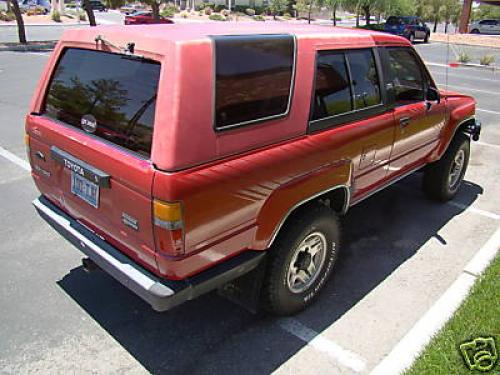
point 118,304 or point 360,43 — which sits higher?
point 360,43

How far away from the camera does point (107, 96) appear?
2.64 meters

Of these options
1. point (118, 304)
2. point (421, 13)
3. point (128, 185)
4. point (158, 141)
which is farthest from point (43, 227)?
point (421, 13)

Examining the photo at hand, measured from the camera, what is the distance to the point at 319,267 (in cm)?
336

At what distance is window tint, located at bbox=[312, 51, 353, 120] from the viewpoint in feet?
9.82

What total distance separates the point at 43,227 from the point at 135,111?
255 centimetres

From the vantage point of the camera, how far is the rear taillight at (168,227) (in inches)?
86.9

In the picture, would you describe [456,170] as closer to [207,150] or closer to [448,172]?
[448,172]

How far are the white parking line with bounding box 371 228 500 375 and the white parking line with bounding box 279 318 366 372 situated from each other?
0.13 m

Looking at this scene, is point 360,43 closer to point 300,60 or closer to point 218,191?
point 300,60

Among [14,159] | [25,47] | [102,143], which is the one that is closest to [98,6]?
[25,47]

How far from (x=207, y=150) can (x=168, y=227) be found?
451 mm

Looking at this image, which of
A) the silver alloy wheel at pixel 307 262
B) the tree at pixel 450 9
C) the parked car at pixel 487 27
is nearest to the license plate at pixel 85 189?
the silver alloy wheel at pixel 307 262

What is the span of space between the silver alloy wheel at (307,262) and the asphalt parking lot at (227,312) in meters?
0.24

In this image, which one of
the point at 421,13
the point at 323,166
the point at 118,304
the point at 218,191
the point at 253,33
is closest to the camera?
the point at 218,191
